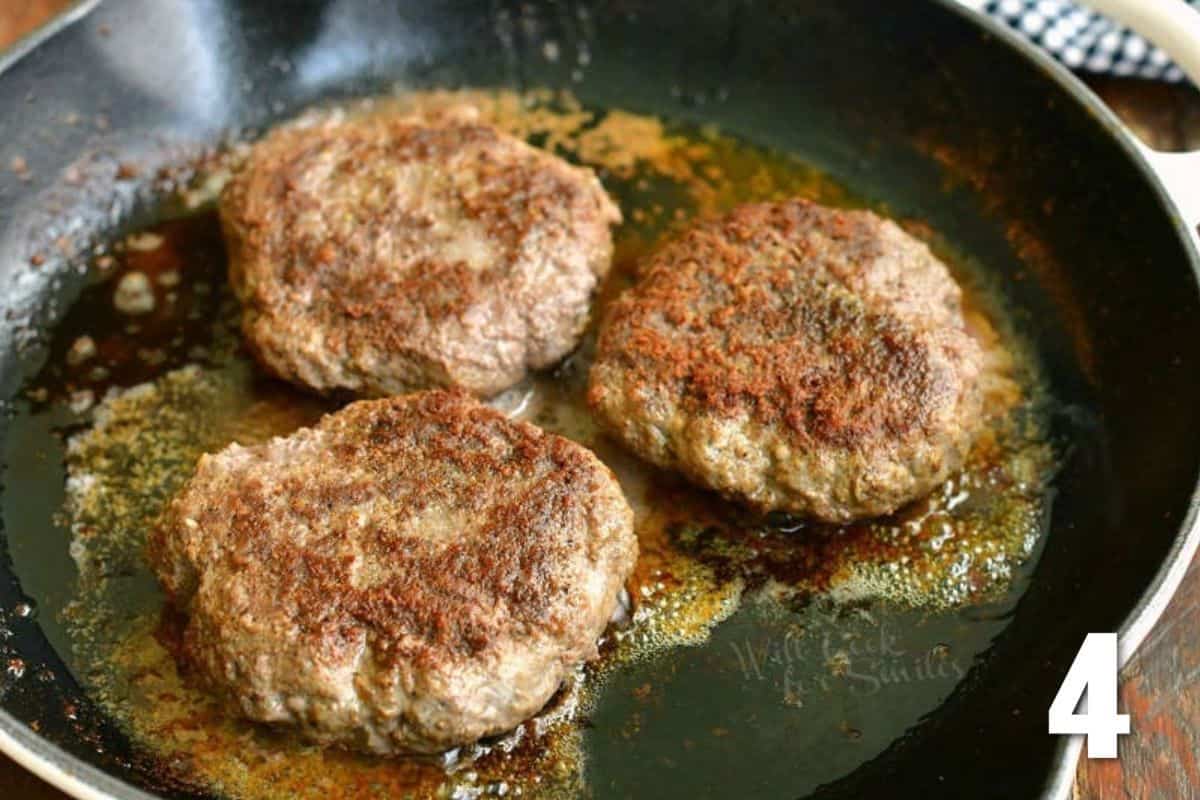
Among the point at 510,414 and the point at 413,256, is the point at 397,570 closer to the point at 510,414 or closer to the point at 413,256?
the point at 510,414

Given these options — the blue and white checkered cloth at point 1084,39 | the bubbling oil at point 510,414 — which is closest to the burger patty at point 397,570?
the bubbling oil at point 510,414

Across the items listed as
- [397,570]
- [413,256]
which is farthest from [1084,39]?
[397,570]

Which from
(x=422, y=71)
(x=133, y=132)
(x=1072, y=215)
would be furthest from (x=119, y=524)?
(x=1072, y=215)

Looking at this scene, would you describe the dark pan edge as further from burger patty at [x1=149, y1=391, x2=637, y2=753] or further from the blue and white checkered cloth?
burger patty at [x1=149, y1=391, x2=637, y2=753]

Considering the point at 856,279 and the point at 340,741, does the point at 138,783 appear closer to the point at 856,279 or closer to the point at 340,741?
the point at 340,741

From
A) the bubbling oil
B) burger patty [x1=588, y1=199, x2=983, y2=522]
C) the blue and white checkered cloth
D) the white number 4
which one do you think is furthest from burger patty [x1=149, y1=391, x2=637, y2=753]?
the blue and white checkered cloth

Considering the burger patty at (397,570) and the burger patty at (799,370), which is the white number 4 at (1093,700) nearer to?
the burger patty at (799,370)

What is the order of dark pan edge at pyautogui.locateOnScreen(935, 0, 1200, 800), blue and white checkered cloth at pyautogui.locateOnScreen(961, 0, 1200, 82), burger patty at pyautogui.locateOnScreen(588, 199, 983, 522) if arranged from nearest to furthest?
dark pan edge at pyautogui.locateOnScreen(935, 0, 1200, 800) < burger patty at pyautogui.locateOnScreen(588, 199, 983, 522) < blue and white checkered cloth at pyautogui.locateOnScreen(961, 0, 1200, 82)
